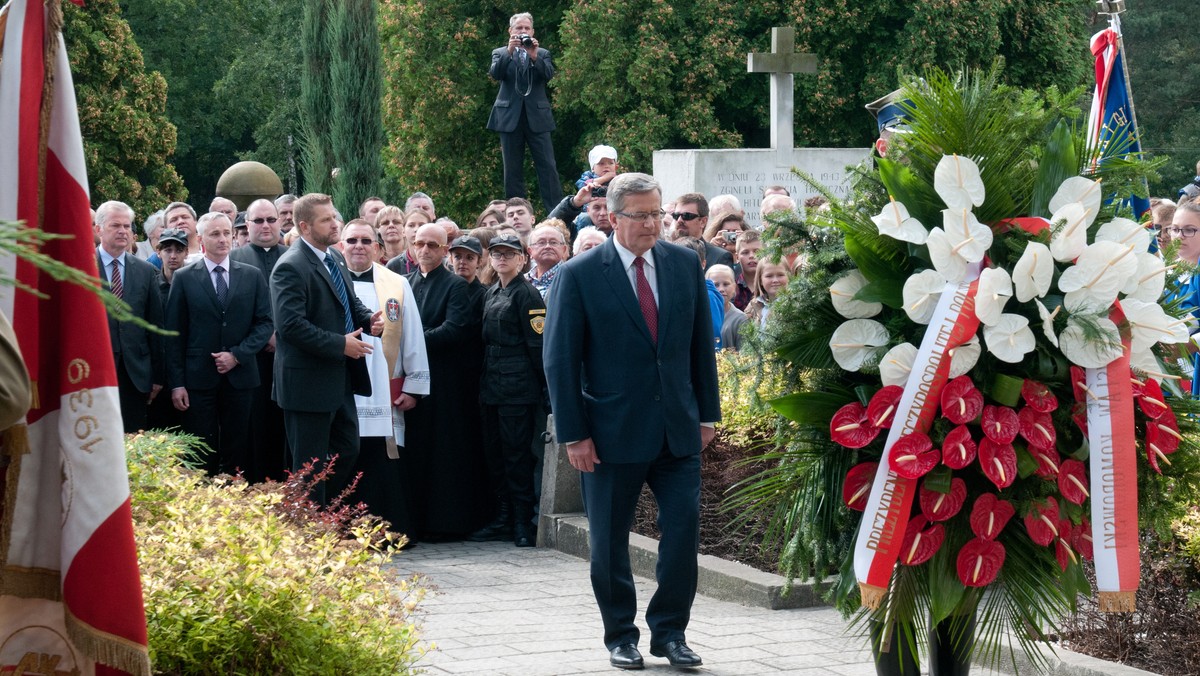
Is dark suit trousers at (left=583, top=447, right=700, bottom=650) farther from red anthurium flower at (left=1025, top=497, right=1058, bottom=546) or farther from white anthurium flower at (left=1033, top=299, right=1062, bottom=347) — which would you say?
white anthurium flower at (left=1033, top=299, right=1062, bottom=347)

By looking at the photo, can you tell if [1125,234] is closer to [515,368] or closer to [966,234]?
[966,234]

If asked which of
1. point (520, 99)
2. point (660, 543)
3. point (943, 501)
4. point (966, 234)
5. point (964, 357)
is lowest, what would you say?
point (660, 543)

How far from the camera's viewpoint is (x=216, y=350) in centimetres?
1068

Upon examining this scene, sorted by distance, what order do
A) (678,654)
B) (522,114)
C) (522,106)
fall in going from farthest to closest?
(522,114), (522,106), (678,654)

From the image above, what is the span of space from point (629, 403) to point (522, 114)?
12771mm

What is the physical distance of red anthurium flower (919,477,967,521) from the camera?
4.75 meters

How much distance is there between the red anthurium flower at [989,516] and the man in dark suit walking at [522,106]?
13.1 metres

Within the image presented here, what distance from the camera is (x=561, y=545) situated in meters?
9.98

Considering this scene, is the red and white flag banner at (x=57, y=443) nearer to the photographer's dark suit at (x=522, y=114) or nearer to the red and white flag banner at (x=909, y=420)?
the red and white flag banner at (x=909, y=420)

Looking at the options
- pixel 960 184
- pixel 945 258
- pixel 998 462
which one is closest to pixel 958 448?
pixel 998 462

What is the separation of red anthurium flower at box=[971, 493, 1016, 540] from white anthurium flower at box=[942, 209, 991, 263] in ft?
2.49

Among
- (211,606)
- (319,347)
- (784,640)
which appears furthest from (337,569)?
(319,347)

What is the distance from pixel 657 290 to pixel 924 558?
2.49m

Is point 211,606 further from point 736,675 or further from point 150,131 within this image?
point 150,131
